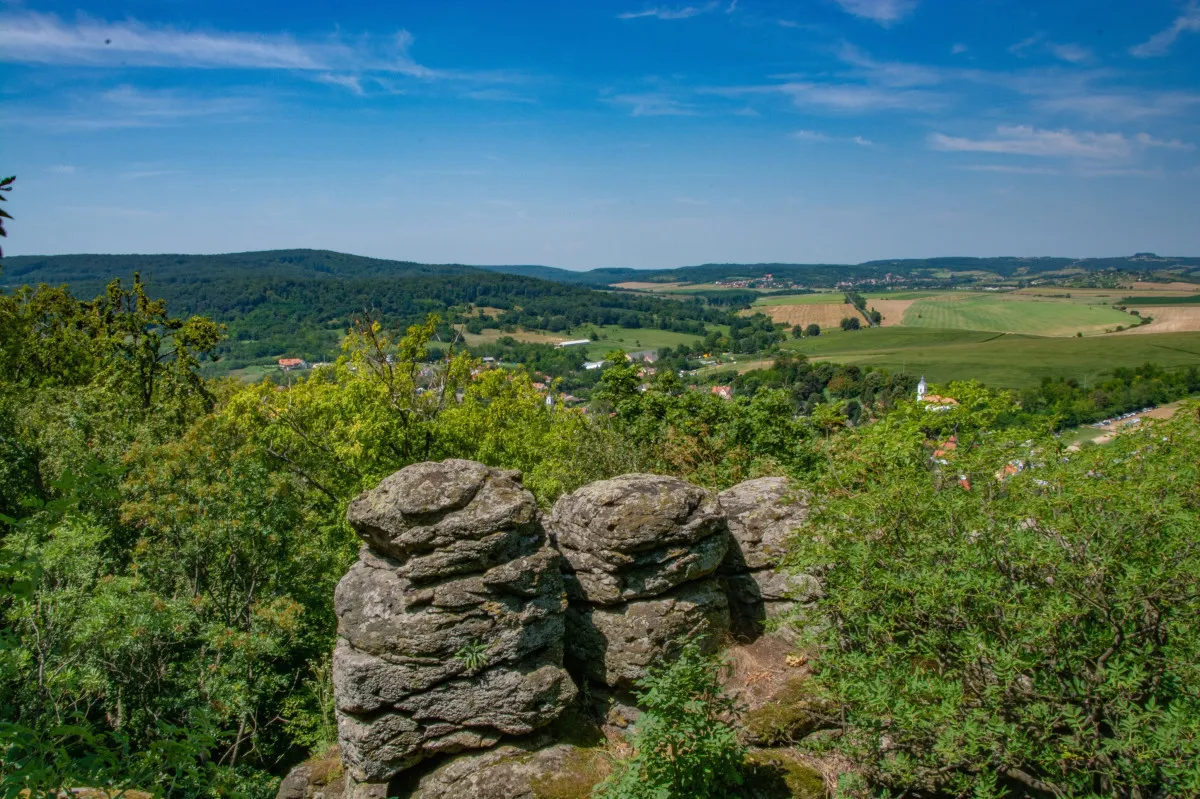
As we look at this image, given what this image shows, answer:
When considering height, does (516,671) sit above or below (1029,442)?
below

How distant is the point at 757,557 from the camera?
535 inches

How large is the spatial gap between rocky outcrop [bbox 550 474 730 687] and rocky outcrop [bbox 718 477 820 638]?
1.10m

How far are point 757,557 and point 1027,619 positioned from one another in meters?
6.34

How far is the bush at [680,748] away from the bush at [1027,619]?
158 cm

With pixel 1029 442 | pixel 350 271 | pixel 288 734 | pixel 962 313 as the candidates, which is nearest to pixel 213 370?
pixel 288 734

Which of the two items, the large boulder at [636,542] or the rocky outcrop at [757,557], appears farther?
the rocky outcrop at [757,557]

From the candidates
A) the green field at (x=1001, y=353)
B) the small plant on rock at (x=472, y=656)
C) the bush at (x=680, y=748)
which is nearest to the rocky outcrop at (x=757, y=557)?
the bush at (x=680, y=748)

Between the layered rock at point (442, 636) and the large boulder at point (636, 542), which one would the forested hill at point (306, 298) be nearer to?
the large boulder at point (636, 542)

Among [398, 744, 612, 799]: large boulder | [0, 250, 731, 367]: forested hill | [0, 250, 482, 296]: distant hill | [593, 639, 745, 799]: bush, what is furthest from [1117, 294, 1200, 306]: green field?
[398, 744, 612, 799]: large boulder

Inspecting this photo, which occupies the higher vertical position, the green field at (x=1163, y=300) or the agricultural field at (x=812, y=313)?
the green field at (x=1163, y=300)

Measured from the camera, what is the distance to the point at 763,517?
45.2 feet

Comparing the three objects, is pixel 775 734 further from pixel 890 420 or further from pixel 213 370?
pixel 213 370

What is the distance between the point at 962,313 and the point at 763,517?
480 ft

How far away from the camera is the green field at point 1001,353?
2985 inches
